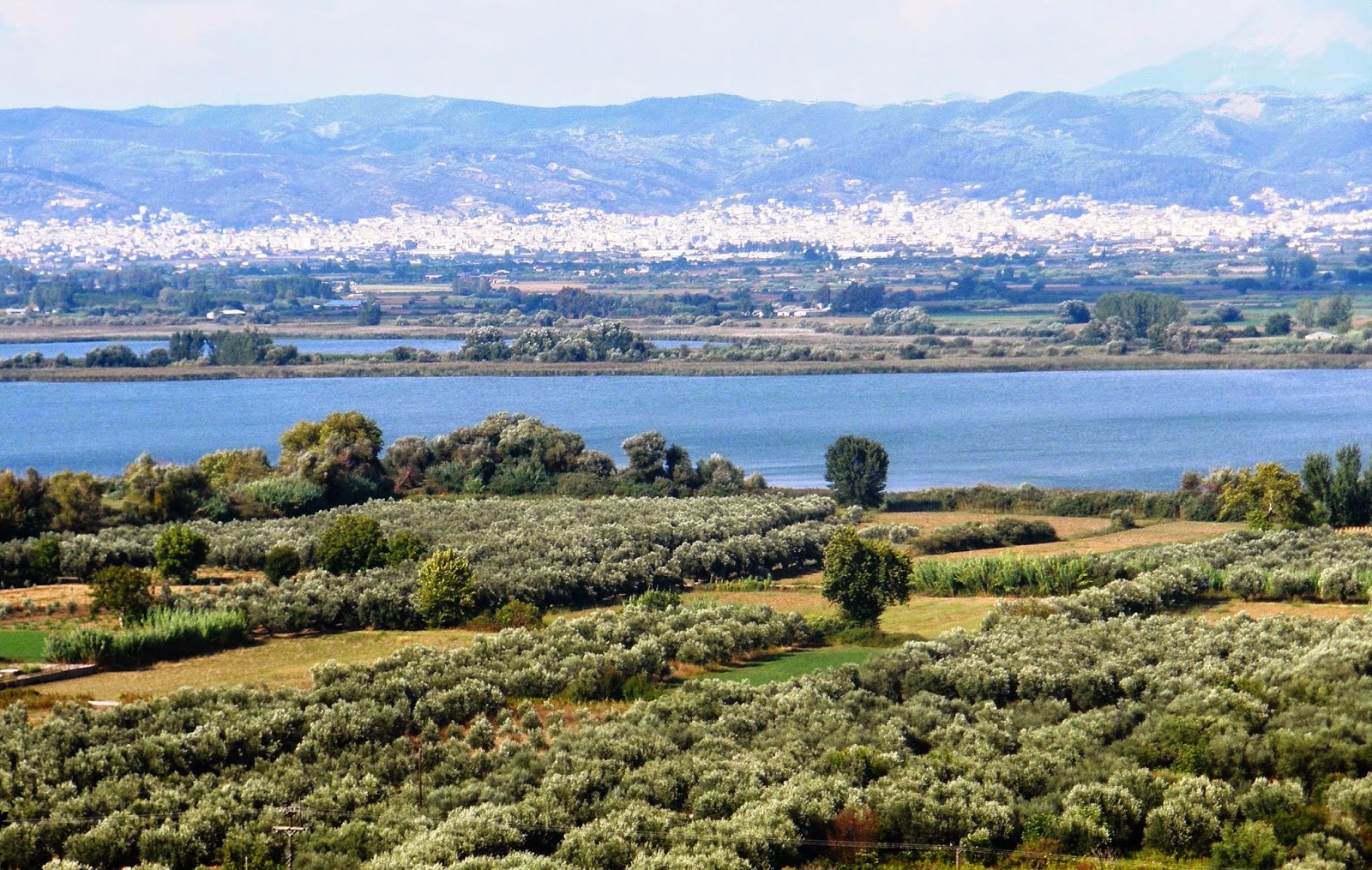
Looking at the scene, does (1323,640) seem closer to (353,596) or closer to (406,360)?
(353,596)

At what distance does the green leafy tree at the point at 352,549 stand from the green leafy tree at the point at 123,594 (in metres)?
3.29

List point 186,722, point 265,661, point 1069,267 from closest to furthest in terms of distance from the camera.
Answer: point 186,722 → point 265,661 → point 1069,267

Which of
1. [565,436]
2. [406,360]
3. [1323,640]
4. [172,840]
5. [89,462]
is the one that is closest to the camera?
[172,840]

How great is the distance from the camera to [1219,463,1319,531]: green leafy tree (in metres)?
29.2

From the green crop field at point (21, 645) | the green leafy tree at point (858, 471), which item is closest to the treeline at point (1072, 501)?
the green leafy tree at point (858, 471)

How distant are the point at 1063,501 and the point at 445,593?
17.1 m

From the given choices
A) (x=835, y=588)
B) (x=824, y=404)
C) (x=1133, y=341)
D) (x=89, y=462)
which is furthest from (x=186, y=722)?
(x=1133, y=341)

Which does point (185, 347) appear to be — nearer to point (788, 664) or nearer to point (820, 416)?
point (820, 416)

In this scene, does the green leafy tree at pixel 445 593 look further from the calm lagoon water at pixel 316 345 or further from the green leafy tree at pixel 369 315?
the green leafy tree at pixel 369 315

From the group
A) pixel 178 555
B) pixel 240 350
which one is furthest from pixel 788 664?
pixel 240 350

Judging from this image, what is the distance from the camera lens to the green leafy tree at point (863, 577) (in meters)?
20.9

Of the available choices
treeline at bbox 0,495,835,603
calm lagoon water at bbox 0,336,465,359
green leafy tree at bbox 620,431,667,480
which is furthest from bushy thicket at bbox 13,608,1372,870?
calm lagoon water at bbox 0,336,465,359

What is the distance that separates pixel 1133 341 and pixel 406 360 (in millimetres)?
31403

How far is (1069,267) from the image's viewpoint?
13300cm
